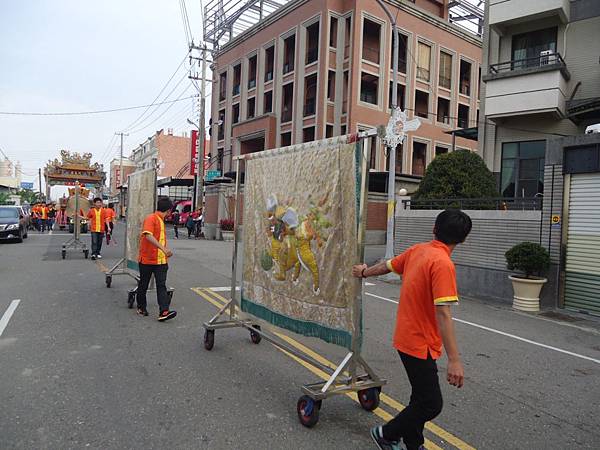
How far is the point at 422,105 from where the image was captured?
33.8 metres

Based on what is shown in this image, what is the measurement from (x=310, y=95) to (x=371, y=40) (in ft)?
16.6

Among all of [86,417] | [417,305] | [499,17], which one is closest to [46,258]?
[86,417]

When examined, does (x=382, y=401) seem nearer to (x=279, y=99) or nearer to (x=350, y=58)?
(x=350, y=58)

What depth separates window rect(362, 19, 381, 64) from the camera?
30.3m

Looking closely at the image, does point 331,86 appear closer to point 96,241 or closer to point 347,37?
point 347,37

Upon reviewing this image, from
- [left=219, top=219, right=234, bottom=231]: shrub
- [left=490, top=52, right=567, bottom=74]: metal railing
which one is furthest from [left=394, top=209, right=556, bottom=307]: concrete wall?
[left=219, top=219, right=234, bottom=231]: shrub

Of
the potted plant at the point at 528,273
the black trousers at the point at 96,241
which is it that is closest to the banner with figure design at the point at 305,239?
the potted plant at the point at 528,273

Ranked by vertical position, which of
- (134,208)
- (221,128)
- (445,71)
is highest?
(445,71)

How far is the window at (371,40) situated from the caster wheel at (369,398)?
93.4ft

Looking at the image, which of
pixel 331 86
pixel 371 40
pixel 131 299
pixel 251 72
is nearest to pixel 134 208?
pixel 131 299

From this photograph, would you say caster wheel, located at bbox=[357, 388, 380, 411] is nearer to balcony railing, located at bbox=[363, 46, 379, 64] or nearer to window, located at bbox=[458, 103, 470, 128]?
balcony railing, located at bbox=[363, 46, 379, 64]

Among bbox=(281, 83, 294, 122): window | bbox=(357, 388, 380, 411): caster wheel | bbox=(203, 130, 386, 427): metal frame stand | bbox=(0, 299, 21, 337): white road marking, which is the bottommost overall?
bbox=(0, 299, 21, 337): white road marking

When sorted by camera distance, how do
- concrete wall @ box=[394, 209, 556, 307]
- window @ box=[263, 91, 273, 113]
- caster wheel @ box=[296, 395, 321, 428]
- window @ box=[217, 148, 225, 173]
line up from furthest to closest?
1. window @ box=[217, 148, 225, 173]
2. window @ box=[263, 91, 273, 113]
3. concrete wall @ box=[394, 209, 556, 307]
4. caster wheel @ box=[296, 395, 321, 428]

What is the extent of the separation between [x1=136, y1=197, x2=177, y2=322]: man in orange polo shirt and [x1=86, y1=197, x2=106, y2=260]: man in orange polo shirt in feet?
25.7
